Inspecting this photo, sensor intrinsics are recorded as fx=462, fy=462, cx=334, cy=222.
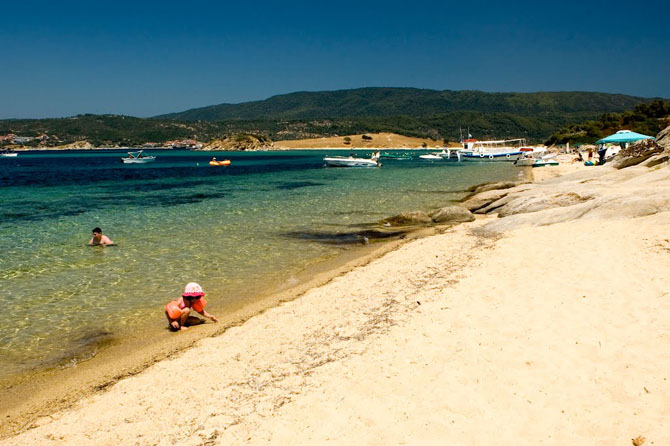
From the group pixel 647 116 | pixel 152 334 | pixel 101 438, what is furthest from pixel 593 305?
pixel 647 116

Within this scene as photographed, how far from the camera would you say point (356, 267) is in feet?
47.6

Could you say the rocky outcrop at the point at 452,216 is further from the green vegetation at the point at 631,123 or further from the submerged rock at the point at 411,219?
the green vegetation at the point at 631,123

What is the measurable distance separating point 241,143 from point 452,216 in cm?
17430

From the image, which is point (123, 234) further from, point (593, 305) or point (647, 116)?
point (647, 116)

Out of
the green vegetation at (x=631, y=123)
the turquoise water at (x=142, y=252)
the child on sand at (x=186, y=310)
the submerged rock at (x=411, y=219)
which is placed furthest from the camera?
the green vegetation at (x=631, y=123)

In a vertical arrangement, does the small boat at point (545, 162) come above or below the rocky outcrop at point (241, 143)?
below

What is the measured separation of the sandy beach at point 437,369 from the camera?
212 inches

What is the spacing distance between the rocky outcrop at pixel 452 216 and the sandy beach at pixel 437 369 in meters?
10.2

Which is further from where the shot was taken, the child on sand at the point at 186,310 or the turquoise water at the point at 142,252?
the turquoise water at the point at 142,252

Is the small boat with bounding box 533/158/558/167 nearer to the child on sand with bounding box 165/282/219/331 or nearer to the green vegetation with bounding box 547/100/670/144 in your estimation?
the green vegetation with bounding box 547/100/670/144

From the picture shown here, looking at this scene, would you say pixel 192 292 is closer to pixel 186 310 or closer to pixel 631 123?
pixel 186 310

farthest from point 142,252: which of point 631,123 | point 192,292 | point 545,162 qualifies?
point 631,123

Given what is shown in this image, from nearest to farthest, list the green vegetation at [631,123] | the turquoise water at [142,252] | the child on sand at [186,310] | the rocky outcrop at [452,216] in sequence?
the child on sand at [186,310], the turquoise water at [142,252], the rocky outcrop at [452,216], the green vegetation at [631,123]

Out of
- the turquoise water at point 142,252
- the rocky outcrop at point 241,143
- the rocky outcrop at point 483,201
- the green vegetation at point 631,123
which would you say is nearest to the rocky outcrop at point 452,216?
the rocky outcrop at point 483,201
